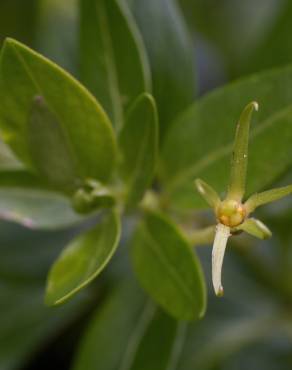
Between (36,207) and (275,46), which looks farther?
(275,46)

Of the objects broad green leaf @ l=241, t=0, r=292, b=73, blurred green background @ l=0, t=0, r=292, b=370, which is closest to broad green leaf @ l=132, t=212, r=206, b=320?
blurred green background @ l=0, t=0, r=292, b=370

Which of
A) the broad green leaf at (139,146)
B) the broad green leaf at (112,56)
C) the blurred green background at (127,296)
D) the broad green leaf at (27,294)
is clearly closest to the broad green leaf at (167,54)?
the broad green leaf at (112,56)

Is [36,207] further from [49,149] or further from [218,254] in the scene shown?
[218,254]

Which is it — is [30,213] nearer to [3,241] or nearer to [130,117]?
[130,117]

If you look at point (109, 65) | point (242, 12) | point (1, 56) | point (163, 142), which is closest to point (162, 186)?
point (163, 142)

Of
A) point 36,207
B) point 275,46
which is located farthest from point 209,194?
point 275,46

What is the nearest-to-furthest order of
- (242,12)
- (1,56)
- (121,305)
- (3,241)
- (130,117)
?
(1,56) < (130,117) < (121,305) < (3,241) < (242,12)
